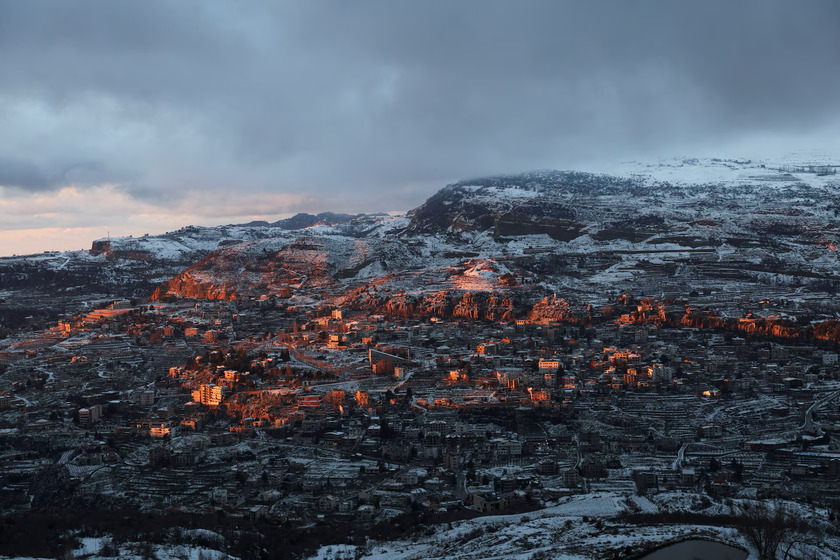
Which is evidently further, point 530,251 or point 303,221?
point 303,221

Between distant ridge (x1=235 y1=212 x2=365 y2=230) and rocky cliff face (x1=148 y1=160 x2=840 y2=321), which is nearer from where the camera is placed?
rocky cliff face (x1=148 y1=160 x2=840 y2=321)

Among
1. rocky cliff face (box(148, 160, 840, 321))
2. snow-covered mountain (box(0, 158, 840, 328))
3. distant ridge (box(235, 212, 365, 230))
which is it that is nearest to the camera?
rocky cliff face (box(148, 160, 840, 321))

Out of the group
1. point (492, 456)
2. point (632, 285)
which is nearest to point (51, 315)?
point (632, 285)

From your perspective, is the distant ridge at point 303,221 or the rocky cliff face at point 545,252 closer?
the rocky cliff face at point 545,252

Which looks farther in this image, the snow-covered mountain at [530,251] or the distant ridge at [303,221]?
the distant ridge at [303,221]

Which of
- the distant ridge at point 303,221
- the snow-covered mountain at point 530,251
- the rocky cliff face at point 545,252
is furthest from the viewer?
the distant ridge at point 303,221

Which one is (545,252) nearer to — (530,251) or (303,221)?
(530,251)

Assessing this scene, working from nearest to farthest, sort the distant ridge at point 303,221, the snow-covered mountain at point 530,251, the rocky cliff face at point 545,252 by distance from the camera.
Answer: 1. the rocky cliff face at point 545,252
2. the snow-covered mountain at point 530,251
3. the distant ridge at point 303,221

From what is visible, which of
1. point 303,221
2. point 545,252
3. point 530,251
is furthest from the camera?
point 303,221

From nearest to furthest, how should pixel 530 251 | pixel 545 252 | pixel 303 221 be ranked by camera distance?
pixel 545 252
pixel 530 251
pixel 303 221

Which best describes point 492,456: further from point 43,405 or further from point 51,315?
point 51,315

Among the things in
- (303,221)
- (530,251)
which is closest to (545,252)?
(530,251)
